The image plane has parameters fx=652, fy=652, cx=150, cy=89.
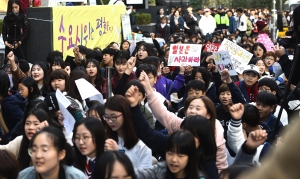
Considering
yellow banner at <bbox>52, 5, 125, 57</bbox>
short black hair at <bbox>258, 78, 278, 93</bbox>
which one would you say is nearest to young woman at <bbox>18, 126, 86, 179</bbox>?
short black hair at <bbox>258, 78, 278, 93</bbox>

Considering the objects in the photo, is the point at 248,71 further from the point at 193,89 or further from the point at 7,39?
the point at 7,39

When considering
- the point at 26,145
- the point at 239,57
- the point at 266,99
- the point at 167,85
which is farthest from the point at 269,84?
the point at 26,145

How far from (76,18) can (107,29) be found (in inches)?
73.0

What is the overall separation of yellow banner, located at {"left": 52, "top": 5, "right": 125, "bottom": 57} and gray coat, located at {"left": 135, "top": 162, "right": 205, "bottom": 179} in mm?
8680

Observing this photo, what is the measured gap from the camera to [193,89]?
753cm

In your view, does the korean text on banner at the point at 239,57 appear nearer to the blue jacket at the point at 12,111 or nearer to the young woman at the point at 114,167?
the blue jacket at the point at 12,111

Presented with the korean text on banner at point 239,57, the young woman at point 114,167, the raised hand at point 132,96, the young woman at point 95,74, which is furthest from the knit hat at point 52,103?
the korean text on banner at point 239,57

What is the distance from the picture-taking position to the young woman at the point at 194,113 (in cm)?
509

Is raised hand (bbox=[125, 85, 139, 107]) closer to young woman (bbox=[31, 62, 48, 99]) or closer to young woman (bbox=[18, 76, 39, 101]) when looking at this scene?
young woman (bbox=[18, 76, 39, 101])

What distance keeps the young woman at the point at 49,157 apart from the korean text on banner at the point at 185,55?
681 cm

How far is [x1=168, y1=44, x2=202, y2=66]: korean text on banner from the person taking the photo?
35.3 ft

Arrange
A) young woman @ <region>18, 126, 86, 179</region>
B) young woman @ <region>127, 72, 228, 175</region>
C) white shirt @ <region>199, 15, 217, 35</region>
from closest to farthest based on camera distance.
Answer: young woman @ <region>18, 126, 86, 179</region>
young woman @ <region>127, 72, 228, 175</region>
white shirt @ <region>199, 15, 217, 35</region>

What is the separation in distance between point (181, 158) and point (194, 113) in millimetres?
1119

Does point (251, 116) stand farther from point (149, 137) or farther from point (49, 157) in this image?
point (49, 157)
